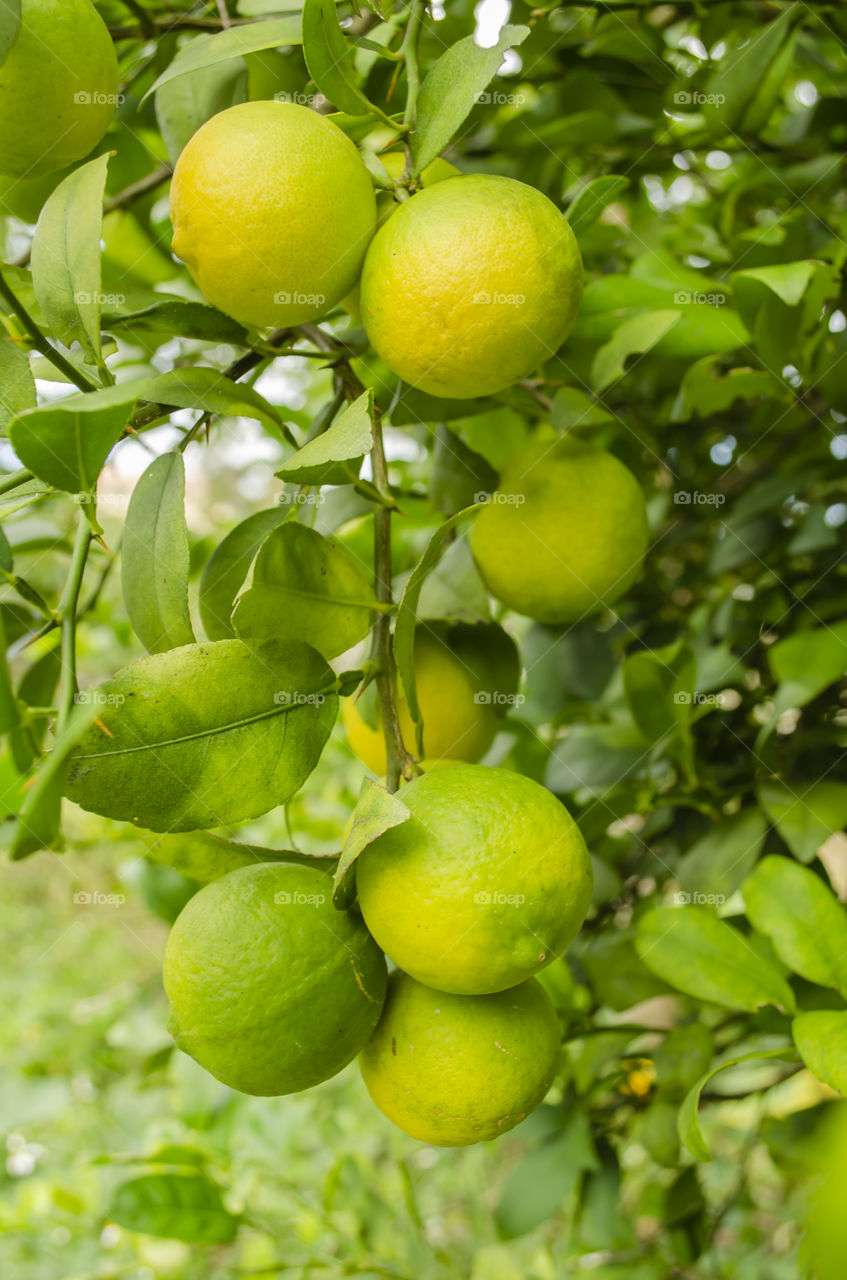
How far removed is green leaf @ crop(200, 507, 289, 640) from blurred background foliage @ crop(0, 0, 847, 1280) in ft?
0.09

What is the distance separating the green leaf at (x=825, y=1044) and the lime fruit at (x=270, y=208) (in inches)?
18.8

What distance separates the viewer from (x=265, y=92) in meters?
0.66

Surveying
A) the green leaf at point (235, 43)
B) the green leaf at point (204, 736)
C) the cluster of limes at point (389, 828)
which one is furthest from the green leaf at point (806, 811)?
the green leaf at point (235, 43)

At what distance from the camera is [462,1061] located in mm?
473

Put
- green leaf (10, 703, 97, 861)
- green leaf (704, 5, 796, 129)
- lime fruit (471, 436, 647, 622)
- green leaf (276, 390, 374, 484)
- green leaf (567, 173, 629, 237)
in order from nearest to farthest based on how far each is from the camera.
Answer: green leaf (10, 703, 97, 861)
green leaf (276, 390, 374, 484)
green leaf (567, 173, 629, 237)
lime fruit (471, 436, 647, 622)
green leaf (704, 5, 796, 129)

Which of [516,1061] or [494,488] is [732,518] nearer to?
[494,488]

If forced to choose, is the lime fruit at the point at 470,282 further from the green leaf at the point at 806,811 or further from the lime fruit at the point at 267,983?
the green leaf at the point at 806,811

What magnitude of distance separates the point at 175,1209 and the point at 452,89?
2.84 ft

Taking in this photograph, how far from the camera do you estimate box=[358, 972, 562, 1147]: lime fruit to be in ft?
1.56

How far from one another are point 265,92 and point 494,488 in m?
0.31

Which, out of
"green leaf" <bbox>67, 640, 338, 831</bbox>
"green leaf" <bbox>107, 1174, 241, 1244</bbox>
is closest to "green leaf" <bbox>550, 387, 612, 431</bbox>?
"green leaf" <bbox>67, 640, 338, 831</bbox>

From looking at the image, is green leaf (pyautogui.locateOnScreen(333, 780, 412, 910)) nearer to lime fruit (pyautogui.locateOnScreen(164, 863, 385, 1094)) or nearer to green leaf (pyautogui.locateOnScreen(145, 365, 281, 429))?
lime fruit (pyautogui.locateOnScreen(164, 863, 385, 1094))

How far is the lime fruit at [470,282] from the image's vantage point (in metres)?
0.48

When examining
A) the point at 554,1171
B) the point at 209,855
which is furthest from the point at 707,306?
the point at 554,1171
